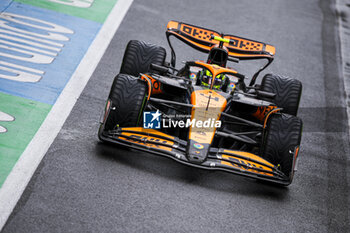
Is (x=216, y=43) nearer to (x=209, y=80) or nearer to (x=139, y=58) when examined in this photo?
(x=209, y=80)

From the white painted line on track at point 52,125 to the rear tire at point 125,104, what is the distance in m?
0.92

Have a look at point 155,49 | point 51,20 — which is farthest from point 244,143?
point 51,20

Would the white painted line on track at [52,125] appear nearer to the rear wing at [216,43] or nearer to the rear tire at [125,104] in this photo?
the rear tire at [125,104]

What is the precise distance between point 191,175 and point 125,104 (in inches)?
52.4

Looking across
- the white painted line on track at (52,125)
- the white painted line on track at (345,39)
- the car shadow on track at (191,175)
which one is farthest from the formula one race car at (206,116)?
the white painted line on track at (345,39)

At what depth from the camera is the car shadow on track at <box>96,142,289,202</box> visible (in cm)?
709

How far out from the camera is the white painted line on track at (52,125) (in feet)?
19.5

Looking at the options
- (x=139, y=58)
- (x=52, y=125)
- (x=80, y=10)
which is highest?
(x=139, y=58)

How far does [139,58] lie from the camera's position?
888 centimetres

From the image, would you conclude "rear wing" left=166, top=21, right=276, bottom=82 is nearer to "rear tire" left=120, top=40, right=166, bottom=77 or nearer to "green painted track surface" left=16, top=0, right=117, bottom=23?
"rear tire" left=120, top=40, right=166, bottom=77

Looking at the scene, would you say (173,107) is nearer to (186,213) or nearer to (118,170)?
(118,170)

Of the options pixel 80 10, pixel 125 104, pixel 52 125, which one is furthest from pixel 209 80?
pixel 80 10

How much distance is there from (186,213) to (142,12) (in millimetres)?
8009

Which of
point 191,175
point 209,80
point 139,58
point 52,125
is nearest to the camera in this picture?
point 191,175
